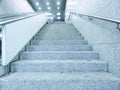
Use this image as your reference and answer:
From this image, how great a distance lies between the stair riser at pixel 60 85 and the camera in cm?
159

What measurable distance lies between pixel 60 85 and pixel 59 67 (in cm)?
42

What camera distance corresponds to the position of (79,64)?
6.55 feet

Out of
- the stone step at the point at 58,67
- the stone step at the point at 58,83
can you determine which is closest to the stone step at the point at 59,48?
the stone step at the point at 58,67

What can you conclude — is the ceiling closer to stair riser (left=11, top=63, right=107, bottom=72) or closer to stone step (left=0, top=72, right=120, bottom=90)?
stair riser (left=11, top=63, right=107, bottom=72)

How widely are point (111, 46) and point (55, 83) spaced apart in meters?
1.01

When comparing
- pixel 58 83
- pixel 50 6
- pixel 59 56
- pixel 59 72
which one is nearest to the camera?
pixel 58 83

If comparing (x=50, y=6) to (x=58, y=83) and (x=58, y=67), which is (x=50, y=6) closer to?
(x=58, y=67)

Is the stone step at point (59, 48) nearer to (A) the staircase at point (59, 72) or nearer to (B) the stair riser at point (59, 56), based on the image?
(A) the staircase at point (59, 72)

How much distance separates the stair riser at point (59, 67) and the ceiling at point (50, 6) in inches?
439

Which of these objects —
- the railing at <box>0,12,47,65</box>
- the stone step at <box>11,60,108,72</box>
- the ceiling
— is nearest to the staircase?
the stone step at <box>11,60,108,72</box>

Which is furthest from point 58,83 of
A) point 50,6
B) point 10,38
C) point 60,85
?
point 50,6

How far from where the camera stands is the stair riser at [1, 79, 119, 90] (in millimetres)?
1591

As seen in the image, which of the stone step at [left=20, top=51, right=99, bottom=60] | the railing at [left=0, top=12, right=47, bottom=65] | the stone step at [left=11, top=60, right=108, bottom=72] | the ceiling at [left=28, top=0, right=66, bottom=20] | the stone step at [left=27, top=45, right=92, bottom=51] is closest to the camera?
the railing at [left=0, top=12, right=47, bottom=65]

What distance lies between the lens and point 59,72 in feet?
6.43
